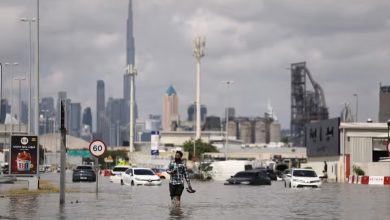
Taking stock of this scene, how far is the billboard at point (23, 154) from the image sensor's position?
42031mm

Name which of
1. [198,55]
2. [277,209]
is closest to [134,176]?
[277,209]

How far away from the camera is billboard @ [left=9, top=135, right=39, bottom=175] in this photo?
138ft

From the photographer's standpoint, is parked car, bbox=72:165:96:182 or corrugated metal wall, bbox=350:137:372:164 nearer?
parked car, bbox=72:165:96:182

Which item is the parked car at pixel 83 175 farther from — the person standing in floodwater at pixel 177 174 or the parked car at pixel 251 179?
the person standing in floodwater at pixel 177 174

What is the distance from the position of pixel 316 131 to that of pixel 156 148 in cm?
2083

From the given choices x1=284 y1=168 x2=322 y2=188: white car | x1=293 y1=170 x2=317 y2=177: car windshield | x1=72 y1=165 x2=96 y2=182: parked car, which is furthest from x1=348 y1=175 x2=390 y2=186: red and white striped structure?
x1=72 y1=165 x2=96 y2=182: parked car

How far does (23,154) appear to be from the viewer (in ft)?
139

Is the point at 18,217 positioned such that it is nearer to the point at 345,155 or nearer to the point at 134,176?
the point at 134,176

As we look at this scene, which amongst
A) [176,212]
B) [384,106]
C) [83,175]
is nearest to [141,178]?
[83,175]

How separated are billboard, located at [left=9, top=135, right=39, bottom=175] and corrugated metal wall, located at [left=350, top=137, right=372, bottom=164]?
2299 inches

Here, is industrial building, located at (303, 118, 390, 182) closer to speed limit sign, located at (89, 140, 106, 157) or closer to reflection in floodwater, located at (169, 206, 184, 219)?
speed limit sign, located at (89, 140, 106, 157)

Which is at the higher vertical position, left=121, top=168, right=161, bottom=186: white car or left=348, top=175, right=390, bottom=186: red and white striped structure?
left=121, top=168, right=161, bottom=186: white car

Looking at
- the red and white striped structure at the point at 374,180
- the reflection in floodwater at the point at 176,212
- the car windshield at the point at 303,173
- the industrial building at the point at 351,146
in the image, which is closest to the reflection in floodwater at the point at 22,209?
the reflection in floodwater at the point at 176,212

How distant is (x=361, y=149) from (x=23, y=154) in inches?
2371
